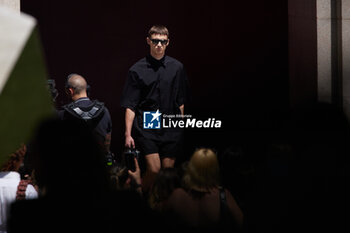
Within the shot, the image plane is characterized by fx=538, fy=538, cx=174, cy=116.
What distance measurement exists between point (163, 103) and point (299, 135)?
13.6 feet

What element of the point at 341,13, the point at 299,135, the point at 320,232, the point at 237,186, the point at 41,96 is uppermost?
the point at 341,13

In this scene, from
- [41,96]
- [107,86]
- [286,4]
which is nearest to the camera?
[41,96]

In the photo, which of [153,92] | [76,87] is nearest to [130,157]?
A: [153,92]

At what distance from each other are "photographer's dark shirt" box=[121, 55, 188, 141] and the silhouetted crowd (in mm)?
2349

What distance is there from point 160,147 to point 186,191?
2640 mm

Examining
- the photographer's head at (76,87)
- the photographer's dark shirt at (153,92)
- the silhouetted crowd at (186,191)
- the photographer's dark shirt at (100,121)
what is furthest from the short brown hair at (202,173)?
the photographer's dark shirt at (153,92)

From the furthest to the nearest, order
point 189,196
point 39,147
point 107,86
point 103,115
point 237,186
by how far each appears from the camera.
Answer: point 107,86 < point 103,115 < point 237,186 < point 189,196 < point 39,147

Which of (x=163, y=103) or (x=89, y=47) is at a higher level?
(x=89, y=47)

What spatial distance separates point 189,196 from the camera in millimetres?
4262

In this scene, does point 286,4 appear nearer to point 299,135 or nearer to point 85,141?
point 299,135

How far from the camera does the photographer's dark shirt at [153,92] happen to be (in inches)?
269

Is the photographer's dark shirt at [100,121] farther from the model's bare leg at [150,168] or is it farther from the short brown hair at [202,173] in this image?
the short brown hair at [202,173]

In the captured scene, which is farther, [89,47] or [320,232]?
[89,47]

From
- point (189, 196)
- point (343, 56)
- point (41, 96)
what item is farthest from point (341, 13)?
point (41, 96)
